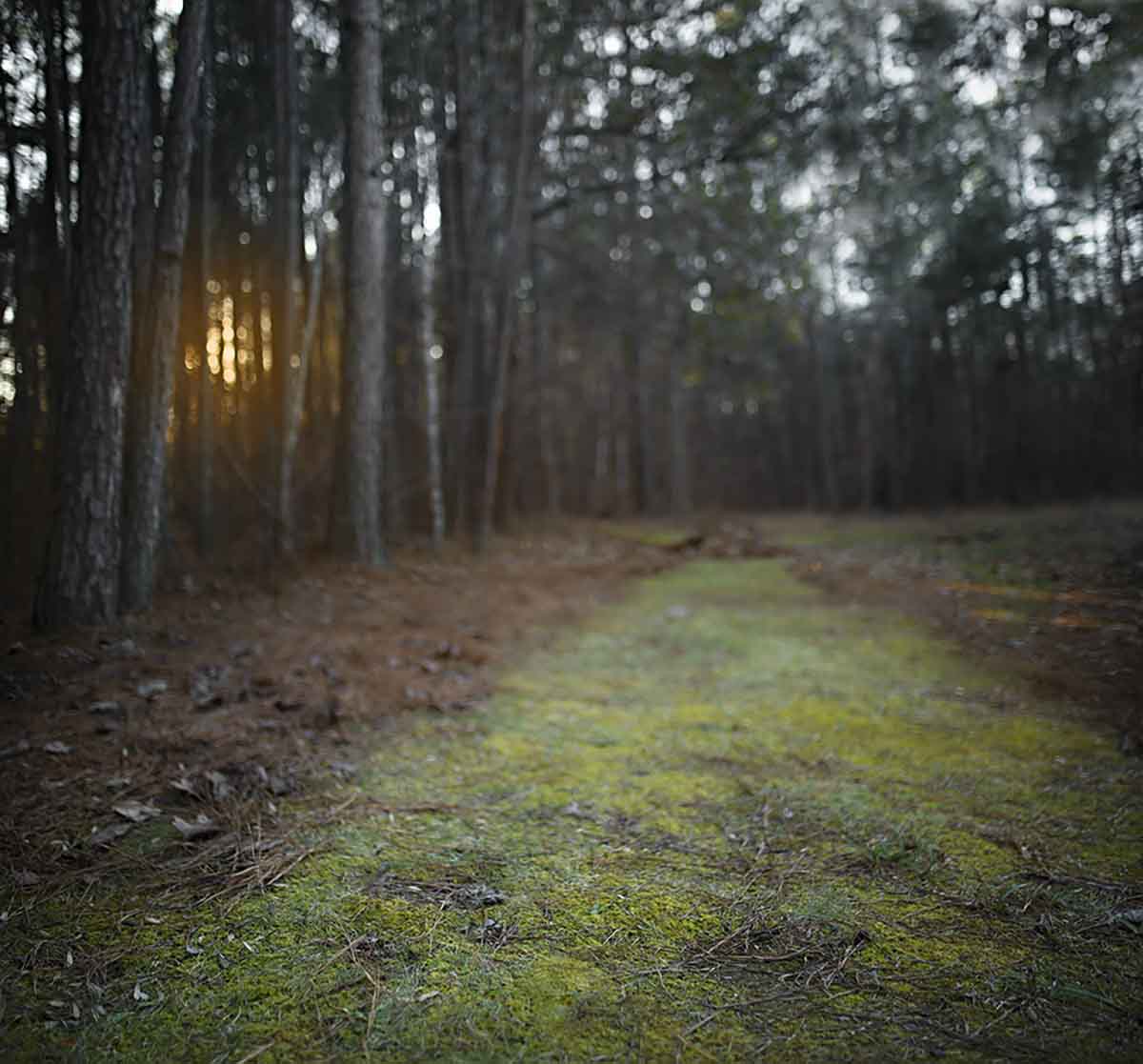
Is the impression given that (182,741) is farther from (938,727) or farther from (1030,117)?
(1030,117)

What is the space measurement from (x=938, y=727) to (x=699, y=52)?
10.1 meters

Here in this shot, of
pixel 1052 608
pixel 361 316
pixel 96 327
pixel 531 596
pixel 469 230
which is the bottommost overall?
pixel 531 596

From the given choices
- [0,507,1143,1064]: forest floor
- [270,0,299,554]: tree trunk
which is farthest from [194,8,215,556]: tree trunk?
[0,507,1143,1064]: forest floor

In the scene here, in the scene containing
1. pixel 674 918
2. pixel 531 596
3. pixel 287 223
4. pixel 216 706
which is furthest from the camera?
pixel 287 223

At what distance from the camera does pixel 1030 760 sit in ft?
9.39

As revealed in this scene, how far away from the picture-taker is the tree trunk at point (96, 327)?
3.97 m

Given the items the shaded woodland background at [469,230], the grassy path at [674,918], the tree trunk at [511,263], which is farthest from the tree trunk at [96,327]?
the tree trunk at [511,263]

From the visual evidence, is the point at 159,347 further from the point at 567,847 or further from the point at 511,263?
the point at 511,263

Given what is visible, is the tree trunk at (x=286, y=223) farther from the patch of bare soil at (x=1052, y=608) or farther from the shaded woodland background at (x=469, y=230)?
the patch of bare soil at (x=1052, y=608)

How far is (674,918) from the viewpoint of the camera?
1810 mm

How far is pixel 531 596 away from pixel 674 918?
18.5ft

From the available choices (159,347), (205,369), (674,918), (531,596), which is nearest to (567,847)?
(674,918)

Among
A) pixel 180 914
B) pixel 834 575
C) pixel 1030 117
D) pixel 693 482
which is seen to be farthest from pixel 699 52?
pixel 693 482

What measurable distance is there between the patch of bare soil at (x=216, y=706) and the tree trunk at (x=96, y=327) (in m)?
0.42
